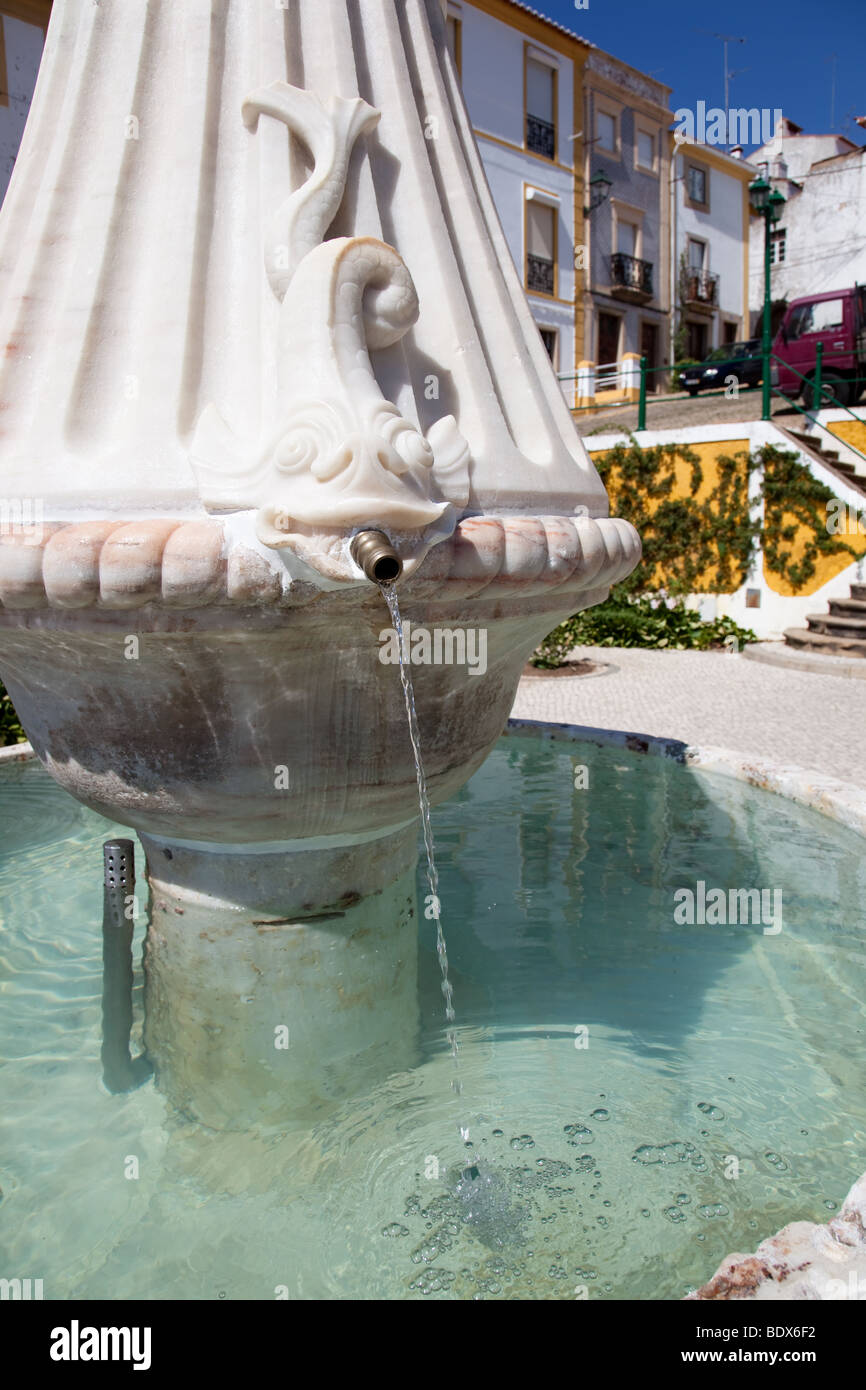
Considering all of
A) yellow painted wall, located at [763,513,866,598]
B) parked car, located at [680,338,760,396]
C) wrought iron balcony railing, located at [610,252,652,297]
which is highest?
wrought iron balcony railing, located at [610,252,652,297]

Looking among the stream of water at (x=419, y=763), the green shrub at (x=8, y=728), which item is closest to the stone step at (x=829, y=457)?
the green shrub at (x=8, y=728)

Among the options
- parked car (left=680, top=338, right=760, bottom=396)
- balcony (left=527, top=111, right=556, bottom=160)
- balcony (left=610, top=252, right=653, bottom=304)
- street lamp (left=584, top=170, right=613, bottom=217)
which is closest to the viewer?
parked car (left=680, top=338, right=760, bottom=396)

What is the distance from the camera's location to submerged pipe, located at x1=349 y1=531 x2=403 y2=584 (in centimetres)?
189

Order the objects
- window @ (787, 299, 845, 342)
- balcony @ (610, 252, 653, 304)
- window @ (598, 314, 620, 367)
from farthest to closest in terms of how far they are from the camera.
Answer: window @ (598, 314, 620, 367), balcony @ (610, 252, 653, 304), window @ (787, 299, 845, 342)

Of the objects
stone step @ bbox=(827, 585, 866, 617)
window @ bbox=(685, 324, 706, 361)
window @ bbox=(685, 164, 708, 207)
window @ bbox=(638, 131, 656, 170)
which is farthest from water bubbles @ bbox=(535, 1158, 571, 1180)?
window @ bbox=(685, 324, 706, 361)

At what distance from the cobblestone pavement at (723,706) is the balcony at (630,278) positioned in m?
17.6

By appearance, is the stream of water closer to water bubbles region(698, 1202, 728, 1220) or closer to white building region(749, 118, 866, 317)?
water bubbles region(698, 1202, 728, 1220)

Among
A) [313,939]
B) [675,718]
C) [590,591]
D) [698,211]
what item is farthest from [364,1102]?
[698,211]

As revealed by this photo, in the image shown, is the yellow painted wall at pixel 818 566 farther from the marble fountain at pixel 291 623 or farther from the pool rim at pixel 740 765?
the marble fountain at pixel 291 623

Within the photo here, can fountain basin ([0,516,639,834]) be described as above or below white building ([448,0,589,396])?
below

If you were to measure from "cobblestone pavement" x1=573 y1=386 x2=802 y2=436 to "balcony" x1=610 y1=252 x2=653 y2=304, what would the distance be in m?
7.62

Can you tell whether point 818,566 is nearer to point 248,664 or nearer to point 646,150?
point 248,664

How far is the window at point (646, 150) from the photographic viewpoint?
26094 millimetres

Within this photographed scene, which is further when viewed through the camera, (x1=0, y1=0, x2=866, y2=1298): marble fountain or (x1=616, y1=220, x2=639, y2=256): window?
(x1=616, y1=220, x2=639, y2=256): window
